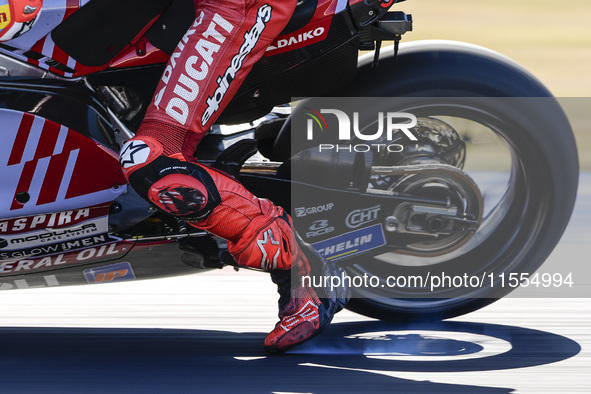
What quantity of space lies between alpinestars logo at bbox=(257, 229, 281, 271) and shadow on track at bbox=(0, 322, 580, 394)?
0.32 meters

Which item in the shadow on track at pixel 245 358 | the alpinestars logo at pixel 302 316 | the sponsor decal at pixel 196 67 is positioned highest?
the sponsor decal at pixel 196 67

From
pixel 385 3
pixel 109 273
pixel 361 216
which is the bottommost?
pixel 109 273

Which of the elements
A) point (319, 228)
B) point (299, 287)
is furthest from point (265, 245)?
point (319, 228)

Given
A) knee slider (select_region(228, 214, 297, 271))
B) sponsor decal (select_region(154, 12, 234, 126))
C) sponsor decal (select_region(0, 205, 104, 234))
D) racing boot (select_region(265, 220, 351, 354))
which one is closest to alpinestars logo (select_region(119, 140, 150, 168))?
sponsor decal (select_region(154, 12, 234, 126))

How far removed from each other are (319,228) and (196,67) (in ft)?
2.68

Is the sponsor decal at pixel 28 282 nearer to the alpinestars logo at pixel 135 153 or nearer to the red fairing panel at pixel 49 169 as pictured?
the red fairing panel at pixel 49 169

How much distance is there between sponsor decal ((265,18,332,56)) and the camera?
9.57 ft

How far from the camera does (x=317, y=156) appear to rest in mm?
3125

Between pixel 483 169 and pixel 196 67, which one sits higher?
pixel 196 67

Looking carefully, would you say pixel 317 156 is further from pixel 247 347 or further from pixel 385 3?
pixel 247 347

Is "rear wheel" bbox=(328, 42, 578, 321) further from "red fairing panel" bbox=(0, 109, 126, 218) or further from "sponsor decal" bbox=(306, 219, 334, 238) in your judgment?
"red fairing panel" bbox=(0, 109, 126, 218)

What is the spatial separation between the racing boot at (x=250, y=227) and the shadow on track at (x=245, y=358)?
0.44ft

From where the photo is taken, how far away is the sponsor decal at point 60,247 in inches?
113

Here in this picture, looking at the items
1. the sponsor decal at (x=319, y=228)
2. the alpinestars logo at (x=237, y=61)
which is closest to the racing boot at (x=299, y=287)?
the sponsor decal at (x=319, y=228)
